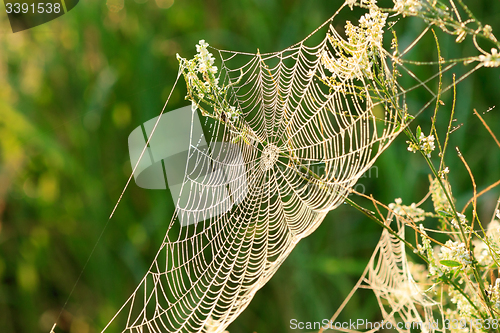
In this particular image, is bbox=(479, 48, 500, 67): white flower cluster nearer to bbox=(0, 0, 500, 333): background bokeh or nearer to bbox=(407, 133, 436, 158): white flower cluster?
bbox=(407, 133, 436, 158): white flower cluster

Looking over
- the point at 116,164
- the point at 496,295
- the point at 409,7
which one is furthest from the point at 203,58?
the point at 116,164

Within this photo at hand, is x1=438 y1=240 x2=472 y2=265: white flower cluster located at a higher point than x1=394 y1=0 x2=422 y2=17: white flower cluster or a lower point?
lower

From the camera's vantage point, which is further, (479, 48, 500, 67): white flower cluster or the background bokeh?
the background bokeh

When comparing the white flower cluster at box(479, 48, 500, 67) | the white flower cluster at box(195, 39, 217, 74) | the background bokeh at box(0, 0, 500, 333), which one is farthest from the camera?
the background bokeh at box(0, 0, 500, 333)

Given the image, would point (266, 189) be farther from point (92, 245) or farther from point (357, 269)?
point (92, 245)

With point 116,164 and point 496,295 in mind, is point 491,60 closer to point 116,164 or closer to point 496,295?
point 496,295

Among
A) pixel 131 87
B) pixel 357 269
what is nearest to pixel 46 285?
pixel 131 87

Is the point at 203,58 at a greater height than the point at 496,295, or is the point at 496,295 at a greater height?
the point at 203,58

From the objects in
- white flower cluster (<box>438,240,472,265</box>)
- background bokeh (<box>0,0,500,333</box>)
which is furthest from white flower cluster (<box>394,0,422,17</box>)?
background bokeh (<box>0,0,500,333</box>)

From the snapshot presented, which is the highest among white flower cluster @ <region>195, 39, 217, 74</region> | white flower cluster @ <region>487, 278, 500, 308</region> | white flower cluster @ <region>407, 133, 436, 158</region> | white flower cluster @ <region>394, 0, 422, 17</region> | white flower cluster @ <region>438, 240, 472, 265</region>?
white flower cluster @ <region>195, 39, 217, 74</region>
